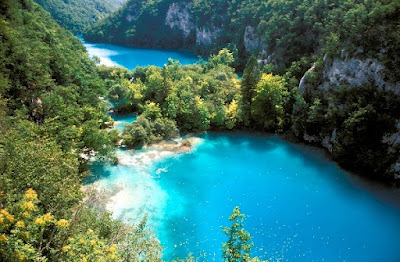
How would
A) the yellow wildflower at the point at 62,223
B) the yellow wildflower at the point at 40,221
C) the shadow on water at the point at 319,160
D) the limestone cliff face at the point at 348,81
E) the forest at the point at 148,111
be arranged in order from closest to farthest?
the yellow wildflower at the point at 40,221
the yellow wildflower at the point at 62,223
the forest at the point at 148,111
the shadow on water at the point at 319,160
the limestone cliff face at the point at 348,81

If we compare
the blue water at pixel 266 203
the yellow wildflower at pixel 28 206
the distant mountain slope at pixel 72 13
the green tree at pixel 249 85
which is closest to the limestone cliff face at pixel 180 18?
the distant mountain slope at pixel 72 13

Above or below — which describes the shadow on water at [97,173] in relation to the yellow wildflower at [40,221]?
below

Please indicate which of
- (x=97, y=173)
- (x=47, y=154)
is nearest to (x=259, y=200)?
(x=97, y=173)

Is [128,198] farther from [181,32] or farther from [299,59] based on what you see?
[181,32]

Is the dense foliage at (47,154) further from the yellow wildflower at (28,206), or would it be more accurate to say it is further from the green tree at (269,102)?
the green tree at (269,102)

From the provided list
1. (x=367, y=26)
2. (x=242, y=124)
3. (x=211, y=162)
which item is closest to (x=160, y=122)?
(x=211, y=162)

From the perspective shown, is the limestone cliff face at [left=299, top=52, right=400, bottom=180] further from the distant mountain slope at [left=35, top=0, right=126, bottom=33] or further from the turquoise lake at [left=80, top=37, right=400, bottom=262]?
the distant mountain slope at [left=35, top=0, right=126, bottom=33]

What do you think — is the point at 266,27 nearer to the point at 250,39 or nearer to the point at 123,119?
the point at 250,39
